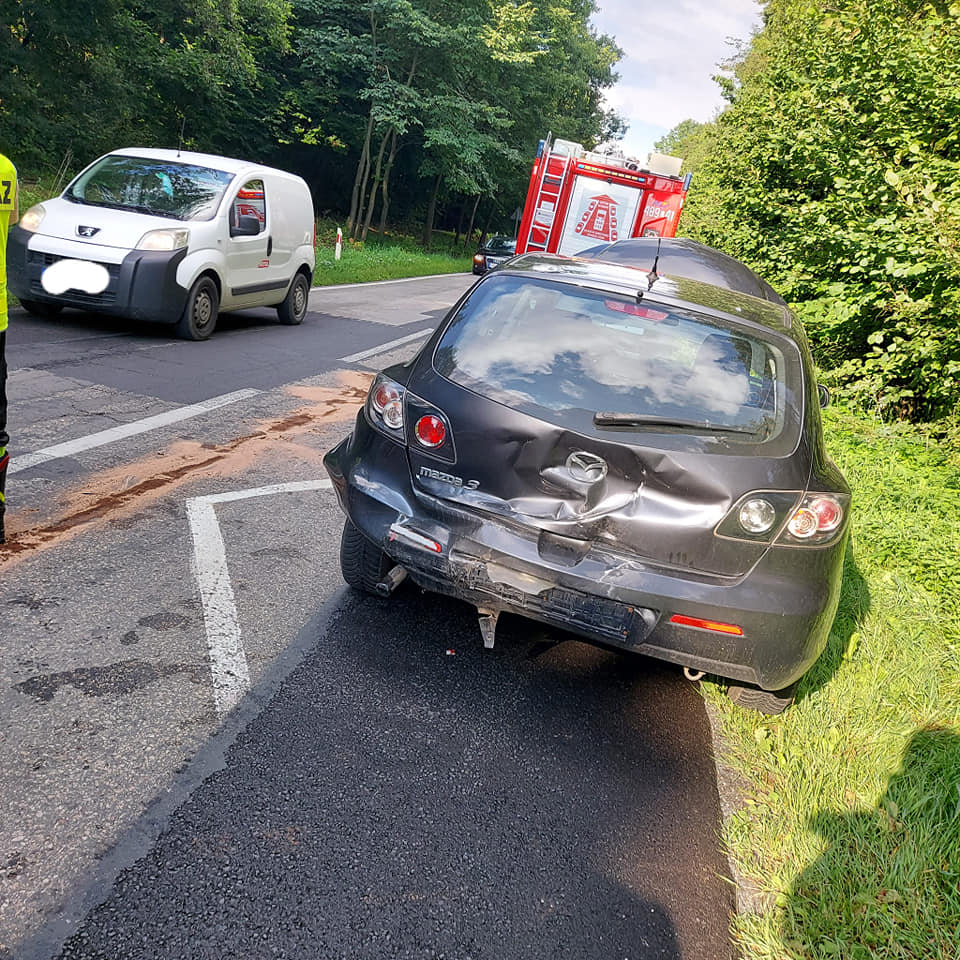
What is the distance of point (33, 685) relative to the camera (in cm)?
290

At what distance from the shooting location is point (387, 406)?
3.53 meters

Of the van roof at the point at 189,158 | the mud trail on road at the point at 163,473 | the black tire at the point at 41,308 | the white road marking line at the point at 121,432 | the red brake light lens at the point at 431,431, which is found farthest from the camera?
the van roof at the point at 189,158

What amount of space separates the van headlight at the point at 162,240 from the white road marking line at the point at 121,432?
7.81ft

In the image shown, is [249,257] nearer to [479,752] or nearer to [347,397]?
[347,397]

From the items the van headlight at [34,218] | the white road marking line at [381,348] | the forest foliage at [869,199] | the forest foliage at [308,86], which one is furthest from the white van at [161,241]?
the forest foliage at [308,86]

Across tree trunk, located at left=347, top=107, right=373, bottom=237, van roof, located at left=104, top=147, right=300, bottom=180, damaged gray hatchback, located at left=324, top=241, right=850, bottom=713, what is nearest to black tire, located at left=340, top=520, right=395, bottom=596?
damaged gray hatchback, located at left=324, top=241, right=850, bottom=713

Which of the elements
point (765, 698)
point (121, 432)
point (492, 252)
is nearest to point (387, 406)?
point (765, 698)

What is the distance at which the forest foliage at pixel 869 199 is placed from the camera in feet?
22.5

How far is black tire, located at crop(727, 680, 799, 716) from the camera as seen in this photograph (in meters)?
3.49

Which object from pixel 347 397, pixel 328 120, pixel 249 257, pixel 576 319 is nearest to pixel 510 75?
pixel 328 120

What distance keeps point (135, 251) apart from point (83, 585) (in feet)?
19.6

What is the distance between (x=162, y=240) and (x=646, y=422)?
7.22 m

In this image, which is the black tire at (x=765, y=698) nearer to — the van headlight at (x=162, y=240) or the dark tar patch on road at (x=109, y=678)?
the dark tar patch on road at (x=109, y=678)

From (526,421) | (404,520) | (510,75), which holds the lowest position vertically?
(404,520)
